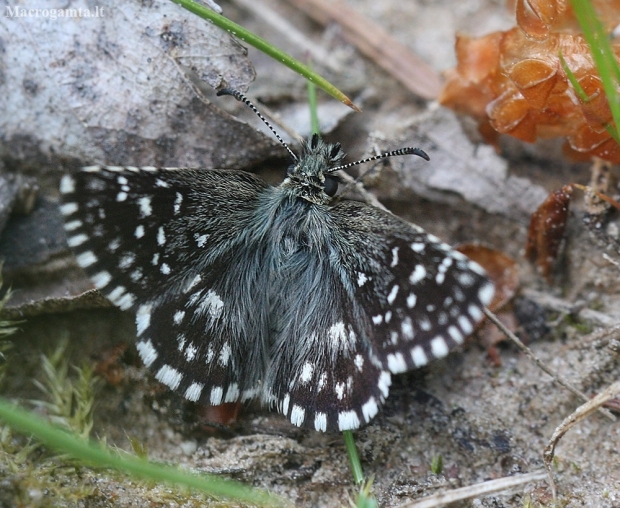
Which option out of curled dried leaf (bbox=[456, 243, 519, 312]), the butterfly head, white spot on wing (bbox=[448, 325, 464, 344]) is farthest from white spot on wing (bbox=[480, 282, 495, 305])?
the butterfly head

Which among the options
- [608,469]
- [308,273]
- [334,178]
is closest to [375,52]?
[334,178]

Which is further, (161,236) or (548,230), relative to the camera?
(548,230)

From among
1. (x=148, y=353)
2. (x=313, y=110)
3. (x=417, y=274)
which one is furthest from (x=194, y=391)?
(x=313, y=110)

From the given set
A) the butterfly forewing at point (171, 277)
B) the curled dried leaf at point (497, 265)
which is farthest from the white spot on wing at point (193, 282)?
the curled dried leaf at point (497, 265)

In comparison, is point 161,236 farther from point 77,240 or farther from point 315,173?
point 315,173

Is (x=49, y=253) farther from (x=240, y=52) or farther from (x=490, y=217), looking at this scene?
(x=490, y=217)

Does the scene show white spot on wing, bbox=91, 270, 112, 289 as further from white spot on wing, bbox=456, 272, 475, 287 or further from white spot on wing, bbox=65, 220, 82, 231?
white spot on wing, bbox=456, 272, 475, 287

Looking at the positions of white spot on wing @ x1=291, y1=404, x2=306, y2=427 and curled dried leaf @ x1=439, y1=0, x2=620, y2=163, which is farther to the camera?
curled dried leaf @ x1=439, y1=0, x2=620, y2=163
